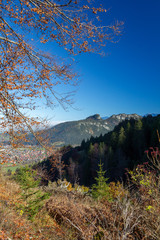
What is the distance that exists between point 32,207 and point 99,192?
389 cm

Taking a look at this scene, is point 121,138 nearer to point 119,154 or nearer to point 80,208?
point 119,154

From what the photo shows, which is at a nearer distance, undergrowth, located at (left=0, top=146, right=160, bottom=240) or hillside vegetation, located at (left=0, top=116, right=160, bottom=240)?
undergrowth, located at (left=0, top=146, right=160, bottom=240)

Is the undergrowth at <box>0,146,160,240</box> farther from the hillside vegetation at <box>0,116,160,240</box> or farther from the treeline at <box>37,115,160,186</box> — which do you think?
the treeline at <box>37,115,160,186</box>

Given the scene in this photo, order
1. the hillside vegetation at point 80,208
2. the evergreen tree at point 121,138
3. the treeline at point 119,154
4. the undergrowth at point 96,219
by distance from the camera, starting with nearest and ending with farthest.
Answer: the undergrowth at point 96,219 → the hillside vegetation at point 80,208 → the treeline at point 119,154 → the evergreen tree at point 121,138

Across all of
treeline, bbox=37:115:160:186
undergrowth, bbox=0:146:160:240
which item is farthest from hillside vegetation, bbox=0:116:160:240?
treeline, bbox=37:115:160:186

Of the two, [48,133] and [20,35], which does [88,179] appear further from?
[20,35]

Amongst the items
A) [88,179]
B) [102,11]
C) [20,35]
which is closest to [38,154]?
[20,35]

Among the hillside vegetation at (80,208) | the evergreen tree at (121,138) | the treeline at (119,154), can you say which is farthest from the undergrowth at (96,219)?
the evergreen tree at (121,138)

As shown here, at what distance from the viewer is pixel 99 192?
282 inches

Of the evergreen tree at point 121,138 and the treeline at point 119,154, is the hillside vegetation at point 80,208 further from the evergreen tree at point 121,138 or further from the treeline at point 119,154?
the evergreen tree at point 121,138

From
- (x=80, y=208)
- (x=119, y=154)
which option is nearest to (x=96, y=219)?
(x=80, y=208)

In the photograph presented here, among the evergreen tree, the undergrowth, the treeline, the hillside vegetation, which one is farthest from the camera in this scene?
the evergreen tree

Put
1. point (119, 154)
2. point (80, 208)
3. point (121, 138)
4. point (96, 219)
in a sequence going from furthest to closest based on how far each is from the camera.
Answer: point (121, 138)
point (119, 154)
point (80, 208)
point (96, 219)

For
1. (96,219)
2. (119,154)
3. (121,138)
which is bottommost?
(119,154)
